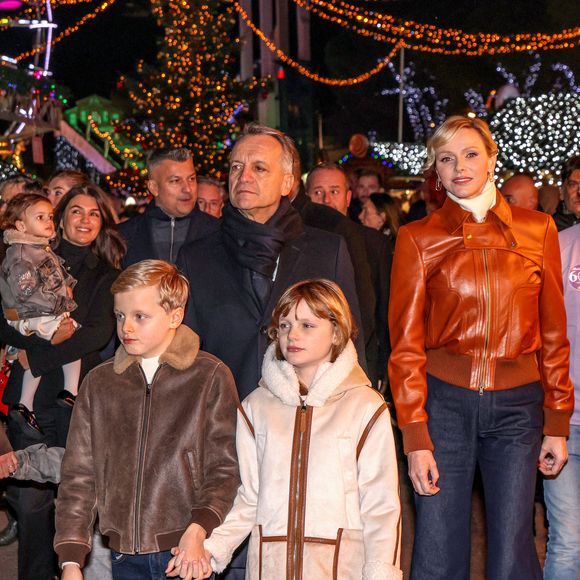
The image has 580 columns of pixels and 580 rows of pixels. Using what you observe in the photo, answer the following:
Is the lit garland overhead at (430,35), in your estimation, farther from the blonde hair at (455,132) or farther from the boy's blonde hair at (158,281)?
the boy's blonde hair at (158,281)

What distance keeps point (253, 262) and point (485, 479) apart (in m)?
1.41

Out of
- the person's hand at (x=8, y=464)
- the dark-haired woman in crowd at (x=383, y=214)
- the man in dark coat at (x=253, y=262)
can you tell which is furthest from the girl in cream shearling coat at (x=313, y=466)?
the dark-haired woman in crowd at (x=383, y=214)

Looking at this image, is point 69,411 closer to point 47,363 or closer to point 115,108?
point 47,363

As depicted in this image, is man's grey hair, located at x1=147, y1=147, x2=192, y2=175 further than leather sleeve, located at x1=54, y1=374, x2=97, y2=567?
Yes

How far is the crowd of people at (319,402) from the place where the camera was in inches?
156

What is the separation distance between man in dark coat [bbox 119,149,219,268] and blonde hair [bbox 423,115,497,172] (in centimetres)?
253

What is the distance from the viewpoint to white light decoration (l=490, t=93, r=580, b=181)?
79.6 feet

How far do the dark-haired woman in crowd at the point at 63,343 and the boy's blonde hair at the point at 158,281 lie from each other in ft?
5.08

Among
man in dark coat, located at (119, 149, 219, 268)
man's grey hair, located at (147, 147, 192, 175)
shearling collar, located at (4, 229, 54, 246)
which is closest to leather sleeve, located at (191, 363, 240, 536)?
shearling collar, located at (4, 229, 54, 246)

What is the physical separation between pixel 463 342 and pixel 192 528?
137 cm

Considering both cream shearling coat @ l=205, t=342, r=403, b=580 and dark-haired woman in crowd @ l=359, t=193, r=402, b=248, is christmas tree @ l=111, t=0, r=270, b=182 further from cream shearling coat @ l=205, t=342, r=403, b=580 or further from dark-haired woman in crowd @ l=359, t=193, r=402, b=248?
cream shearling coat @ l=205, t=342, r=403, b=580

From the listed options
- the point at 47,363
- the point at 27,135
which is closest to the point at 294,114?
the point at 27,135

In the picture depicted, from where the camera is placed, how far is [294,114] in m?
38.6

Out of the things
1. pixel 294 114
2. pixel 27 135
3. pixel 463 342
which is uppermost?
pixel 294 114
